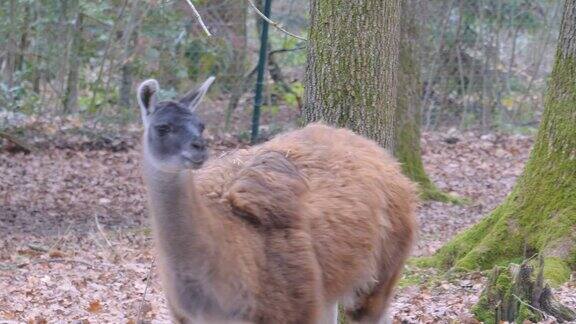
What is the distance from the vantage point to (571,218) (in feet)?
27.2

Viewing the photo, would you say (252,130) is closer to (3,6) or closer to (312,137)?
(3,6)

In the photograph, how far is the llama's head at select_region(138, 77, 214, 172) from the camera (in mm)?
5160

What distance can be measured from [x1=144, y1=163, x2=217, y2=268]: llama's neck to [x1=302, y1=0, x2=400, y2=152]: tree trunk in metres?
2.34

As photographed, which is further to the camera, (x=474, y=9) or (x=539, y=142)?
(x=474, y=9)

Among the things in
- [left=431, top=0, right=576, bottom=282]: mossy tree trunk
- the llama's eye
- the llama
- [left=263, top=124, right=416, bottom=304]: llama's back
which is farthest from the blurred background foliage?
the llama's eye

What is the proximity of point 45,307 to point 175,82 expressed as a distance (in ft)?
32.3

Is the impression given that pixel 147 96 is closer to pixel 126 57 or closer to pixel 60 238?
pixel 60 238

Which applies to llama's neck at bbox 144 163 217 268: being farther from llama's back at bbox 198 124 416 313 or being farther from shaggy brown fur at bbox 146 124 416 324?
llama's back at bbox 198 124 416 313

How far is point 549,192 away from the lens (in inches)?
337

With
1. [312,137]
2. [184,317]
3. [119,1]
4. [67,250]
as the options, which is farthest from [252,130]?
[184,317]

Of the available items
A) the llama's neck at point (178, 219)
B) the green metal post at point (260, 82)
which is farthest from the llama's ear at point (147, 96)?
the green metal post at point (260, 82)

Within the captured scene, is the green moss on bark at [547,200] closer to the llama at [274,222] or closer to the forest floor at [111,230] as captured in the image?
the forest floor at [111,230]

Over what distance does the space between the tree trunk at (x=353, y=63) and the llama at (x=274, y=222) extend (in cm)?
59

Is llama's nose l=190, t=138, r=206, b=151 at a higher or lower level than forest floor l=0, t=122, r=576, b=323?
higher
